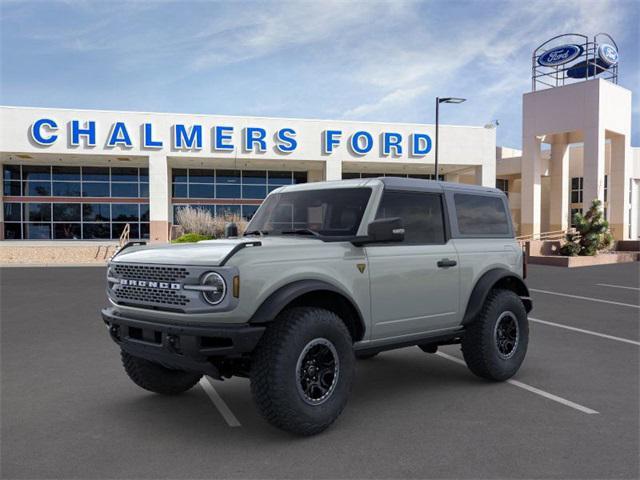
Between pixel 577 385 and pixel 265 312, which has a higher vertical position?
pixel 265 312

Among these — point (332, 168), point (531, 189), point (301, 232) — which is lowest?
point (301, 232)

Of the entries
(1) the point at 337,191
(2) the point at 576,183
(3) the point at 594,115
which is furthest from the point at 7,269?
(2) the point at 576,183

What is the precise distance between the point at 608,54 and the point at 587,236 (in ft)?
47.5

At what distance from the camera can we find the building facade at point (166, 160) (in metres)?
30.1

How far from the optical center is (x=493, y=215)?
6.43 m

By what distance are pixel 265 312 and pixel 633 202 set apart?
4399 cm

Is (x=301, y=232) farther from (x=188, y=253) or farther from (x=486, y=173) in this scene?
(x=486, y=173)

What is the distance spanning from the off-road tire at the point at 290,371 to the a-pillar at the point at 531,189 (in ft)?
101

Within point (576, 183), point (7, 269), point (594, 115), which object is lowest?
point (7, 269)

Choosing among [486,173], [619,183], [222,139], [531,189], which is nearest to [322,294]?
[222,139]

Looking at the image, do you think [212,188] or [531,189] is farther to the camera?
[212,188]

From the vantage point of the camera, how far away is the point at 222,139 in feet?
102

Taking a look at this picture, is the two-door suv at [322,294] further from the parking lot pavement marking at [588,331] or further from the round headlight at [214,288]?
the parking lot pavement marking at [588,331]

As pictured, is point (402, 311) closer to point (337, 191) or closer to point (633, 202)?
point (337, 191)
